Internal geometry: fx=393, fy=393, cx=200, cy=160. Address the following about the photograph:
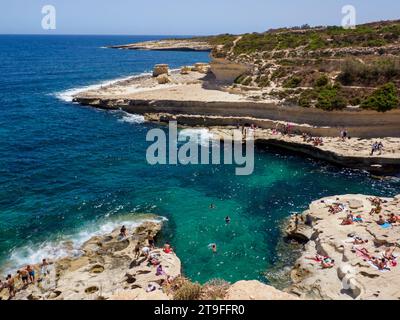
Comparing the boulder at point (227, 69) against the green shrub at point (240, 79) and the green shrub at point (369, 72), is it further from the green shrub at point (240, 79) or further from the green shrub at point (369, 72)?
the green shrub at point (369, 72)

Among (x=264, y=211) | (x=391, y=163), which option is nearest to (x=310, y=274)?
(x=264, y=211)

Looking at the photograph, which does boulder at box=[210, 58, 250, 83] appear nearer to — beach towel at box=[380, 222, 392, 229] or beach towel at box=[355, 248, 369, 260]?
beach towel at box=[380, 222, 392, 229]

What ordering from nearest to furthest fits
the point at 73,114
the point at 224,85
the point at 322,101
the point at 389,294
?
the point at 389,294 → the point at 322,101 → the point at 73,114 → the point at 224,85

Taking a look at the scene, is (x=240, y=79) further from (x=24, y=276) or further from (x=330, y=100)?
(x=24, y=276)

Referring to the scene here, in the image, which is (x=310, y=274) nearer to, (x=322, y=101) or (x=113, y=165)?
(x=113, y=165)

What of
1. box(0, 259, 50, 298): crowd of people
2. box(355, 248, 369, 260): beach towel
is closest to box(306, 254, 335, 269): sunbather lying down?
box(355, 248, 369, 260): beach towel

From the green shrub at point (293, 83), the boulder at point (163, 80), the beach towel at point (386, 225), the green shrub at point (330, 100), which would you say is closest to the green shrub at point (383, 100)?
the green shrub at point (330, 100)
